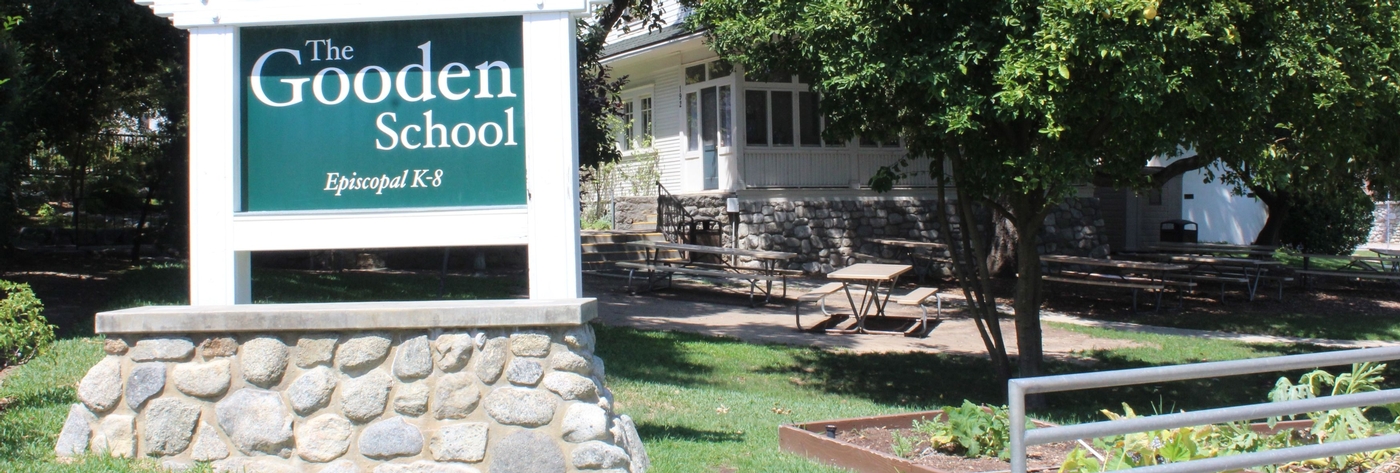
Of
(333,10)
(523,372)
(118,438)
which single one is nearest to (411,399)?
(523,372)

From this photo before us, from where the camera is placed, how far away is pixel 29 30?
34.6ft

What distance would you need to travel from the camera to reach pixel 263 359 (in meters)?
4.37

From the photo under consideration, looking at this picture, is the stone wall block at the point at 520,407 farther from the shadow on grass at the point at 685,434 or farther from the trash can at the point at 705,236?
the trash can at the point at 705,236

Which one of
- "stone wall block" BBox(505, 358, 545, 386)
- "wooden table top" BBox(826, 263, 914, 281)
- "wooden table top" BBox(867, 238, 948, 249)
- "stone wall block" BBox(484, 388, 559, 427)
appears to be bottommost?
"stone wall block" BBox(484, 388, 559, 427)

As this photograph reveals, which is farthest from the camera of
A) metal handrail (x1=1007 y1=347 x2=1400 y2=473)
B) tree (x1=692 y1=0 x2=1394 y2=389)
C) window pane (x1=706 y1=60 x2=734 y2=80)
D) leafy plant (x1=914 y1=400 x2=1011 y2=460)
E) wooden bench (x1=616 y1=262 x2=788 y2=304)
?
window pane (x1=706 y1=60 x2=734 y2=80)

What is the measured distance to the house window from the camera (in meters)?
21.4

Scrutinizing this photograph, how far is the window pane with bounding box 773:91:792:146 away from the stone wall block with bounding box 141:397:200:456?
15098 mm

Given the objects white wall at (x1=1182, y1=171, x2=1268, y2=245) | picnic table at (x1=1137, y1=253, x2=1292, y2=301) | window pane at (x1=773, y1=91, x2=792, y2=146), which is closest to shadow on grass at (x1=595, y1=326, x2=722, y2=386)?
window pane at (x1=773, y1=91, x2=792, y2=146)

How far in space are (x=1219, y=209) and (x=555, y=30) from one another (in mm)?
27848

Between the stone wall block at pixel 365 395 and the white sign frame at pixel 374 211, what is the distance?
623 mm

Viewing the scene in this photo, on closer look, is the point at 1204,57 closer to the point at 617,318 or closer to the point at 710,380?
the point at 710,380

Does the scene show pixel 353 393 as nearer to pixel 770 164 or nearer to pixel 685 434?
pixel 685 434

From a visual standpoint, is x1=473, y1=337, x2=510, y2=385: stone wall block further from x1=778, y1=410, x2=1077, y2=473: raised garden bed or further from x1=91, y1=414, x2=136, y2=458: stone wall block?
x1=778, y1=410, x2=1077, y2=473: raised garden bed

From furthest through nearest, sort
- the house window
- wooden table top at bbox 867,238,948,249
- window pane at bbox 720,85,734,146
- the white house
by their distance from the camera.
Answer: the house window
window pane at bbox 720,85,734,146
the white house
wooden table top at bbox 867,238,948,249
